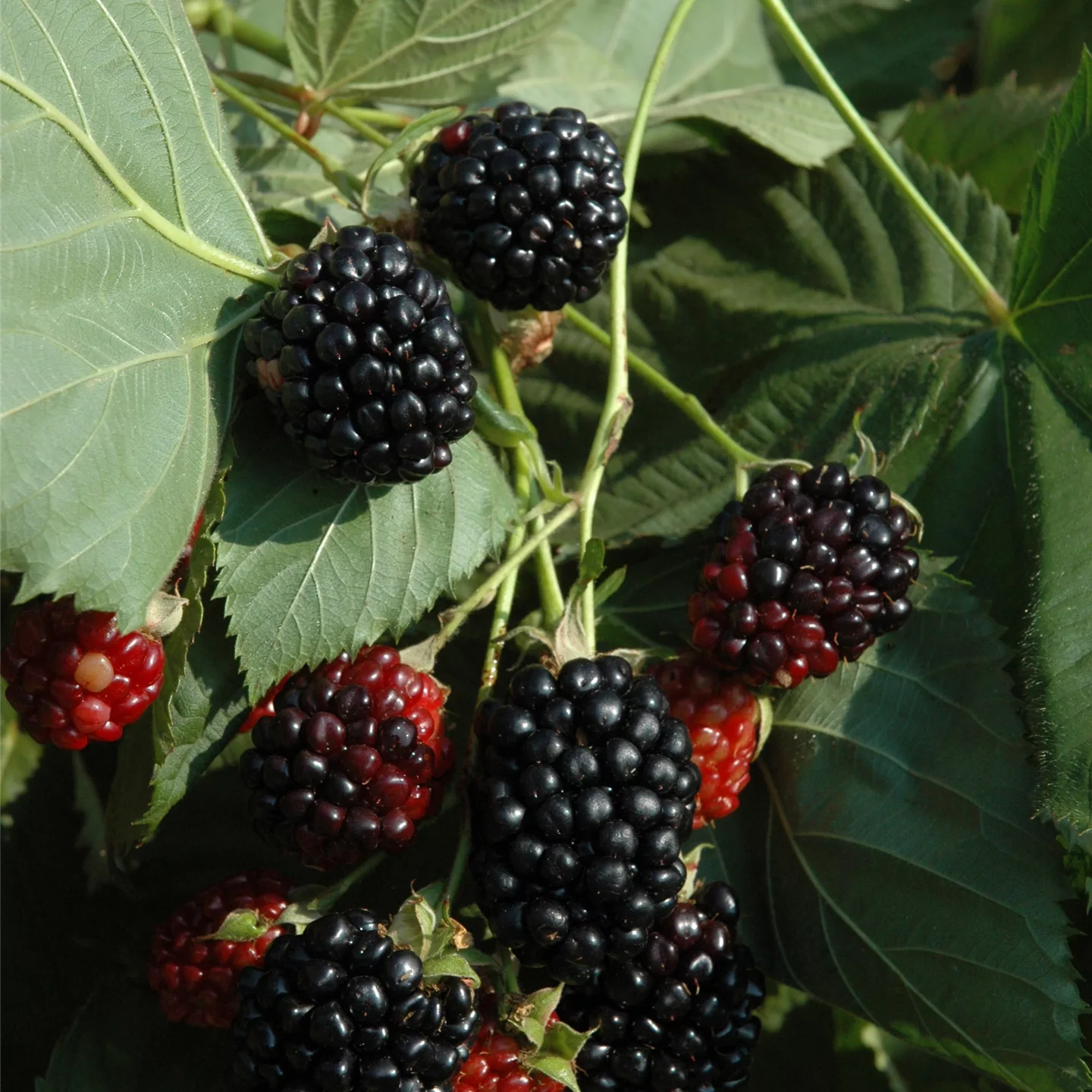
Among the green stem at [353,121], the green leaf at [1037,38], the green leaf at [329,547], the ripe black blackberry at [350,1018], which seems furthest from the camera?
the green leaf at [1037,38]

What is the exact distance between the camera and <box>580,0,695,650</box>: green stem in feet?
2.86

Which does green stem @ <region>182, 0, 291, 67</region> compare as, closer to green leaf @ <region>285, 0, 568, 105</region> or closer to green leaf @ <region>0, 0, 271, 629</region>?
green leaf @ <region>285, 0, 568, 105</region>

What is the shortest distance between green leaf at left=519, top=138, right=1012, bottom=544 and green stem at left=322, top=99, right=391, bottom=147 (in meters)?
0.27

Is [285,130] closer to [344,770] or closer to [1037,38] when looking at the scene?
[344,770]

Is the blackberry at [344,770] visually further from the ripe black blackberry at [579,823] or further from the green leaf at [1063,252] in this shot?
the green leaf at [1063,252]

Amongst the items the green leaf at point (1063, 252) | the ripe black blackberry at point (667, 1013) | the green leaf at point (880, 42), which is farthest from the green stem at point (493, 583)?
the green leaf at point (880, 42)

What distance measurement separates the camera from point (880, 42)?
1.62 metres

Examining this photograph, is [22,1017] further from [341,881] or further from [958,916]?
[958,916]

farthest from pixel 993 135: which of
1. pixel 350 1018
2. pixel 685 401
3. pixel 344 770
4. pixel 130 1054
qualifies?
pixel 130 1054

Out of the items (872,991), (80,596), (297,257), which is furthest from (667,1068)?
(297,257)

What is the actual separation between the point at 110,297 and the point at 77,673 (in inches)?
9.9

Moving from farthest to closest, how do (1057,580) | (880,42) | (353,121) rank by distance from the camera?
(880,42) → (353,121) → (1057,580)

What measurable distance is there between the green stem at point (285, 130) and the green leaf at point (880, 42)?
0.85m

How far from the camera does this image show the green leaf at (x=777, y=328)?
110 cm
